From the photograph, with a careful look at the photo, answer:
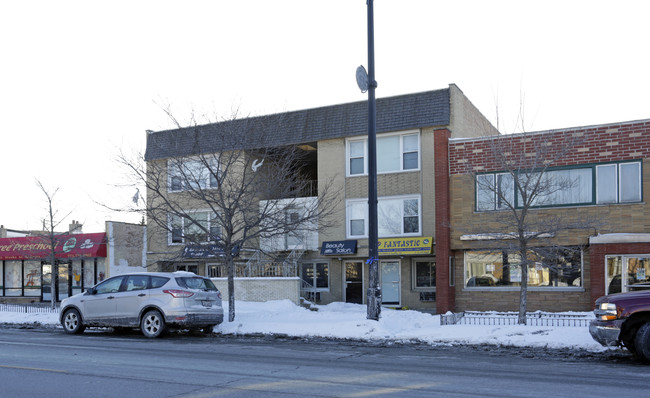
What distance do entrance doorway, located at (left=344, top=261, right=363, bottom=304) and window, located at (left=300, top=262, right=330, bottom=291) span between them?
105cm

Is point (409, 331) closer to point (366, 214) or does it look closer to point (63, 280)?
point (366, 214)

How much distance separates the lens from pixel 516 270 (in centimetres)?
2281

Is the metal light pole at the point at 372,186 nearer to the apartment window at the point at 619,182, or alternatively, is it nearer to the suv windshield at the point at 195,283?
the suv windshield at the point at 195,283

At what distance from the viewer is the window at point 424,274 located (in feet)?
82.5

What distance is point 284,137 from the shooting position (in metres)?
27.4

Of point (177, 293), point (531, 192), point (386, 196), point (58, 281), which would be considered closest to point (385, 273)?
point (386, 196)

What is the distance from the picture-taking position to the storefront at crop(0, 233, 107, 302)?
3162 cm

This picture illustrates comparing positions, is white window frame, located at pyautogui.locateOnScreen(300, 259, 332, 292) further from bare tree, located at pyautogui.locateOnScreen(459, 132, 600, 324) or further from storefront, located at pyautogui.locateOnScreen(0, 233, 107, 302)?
storefront, located at pyautogui.locateOnScreen(0, 233, 107, 302)

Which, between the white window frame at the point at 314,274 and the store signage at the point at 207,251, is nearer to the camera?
the store signage at the point at 207,251

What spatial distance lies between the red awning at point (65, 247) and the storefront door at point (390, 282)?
553 inches

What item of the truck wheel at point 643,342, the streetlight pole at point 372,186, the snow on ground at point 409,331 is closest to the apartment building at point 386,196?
the snow on ground at point 409,331

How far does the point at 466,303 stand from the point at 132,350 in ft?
44.2

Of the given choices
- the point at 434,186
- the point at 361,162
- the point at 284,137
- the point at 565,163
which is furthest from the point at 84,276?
the point at 565,163

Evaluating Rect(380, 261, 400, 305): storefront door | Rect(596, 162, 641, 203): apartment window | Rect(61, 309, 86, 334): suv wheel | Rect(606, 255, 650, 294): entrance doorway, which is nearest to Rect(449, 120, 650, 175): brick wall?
Rect(596, 162, 641, 203): apartment window
